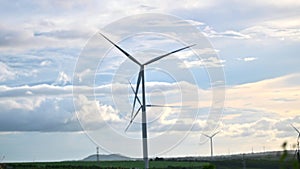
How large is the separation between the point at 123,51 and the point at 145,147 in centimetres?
1083

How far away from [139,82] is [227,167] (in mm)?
82753

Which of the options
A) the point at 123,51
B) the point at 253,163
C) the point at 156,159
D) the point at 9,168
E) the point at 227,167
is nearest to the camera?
the point at 123,51

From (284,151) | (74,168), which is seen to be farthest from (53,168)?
(284,151)

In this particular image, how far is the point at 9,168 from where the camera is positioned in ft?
385

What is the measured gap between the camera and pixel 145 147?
6812 centimetres

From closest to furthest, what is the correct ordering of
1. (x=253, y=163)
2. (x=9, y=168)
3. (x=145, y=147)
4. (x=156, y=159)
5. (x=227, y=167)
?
(x=145, y=147) → (x=9, y=168) → (x=227, y=167) → (x=253, y=163) → (x=156, y=159)

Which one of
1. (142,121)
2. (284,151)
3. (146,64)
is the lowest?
(284,151)

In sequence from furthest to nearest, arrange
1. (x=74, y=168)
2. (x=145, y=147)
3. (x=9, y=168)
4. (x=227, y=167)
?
(x=227, y=167)
(x=74, y=168)
(x=9, y=168)
(x=145, y=147)

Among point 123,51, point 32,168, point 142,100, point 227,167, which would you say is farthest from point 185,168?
point 123,51

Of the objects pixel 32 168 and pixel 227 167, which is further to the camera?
pixel 227 167

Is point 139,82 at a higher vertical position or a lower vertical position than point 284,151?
higher

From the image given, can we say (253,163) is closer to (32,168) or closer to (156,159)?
(156,159)

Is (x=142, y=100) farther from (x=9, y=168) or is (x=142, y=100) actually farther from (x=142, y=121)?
(x=9, y=168)

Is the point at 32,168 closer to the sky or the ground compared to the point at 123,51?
closer to the ground
